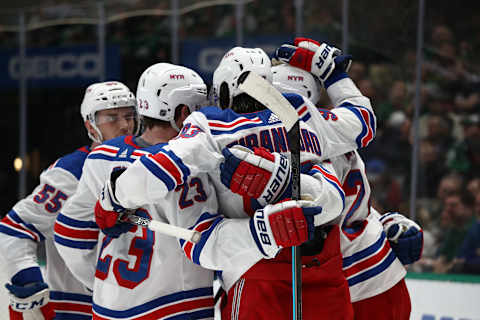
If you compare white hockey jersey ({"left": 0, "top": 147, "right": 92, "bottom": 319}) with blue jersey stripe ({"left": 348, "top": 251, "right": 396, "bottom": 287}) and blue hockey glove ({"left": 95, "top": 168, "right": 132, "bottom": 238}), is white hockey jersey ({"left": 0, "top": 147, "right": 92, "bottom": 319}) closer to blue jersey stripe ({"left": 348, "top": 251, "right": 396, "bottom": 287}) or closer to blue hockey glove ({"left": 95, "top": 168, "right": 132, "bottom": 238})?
blue hockey glove ({"left": 95, "top": 168, "right": 132, "bottom": 238})

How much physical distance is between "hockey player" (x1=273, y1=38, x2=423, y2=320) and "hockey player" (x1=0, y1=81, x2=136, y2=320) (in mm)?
658

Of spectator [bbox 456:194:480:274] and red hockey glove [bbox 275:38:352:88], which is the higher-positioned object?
red hockey glove [bbox 275:38:352:88]

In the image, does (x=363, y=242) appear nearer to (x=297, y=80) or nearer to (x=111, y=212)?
(x=297, y=80)

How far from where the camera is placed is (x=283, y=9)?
5.99 metres

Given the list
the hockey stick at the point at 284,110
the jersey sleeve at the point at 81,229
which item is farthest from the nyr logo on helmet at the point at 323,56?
the jersey sleeve at the point at 81,229

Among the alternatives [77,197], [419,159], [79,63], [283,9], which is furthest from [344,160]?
[79,63]

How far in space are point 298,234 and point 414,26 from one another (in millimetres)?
4420

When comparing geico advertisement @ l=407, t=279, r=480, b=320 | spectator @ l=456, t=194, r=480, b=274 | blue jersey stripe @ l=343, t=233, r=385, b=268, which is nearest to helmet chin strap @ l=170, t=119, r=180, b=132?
blue jersey stripe @ l=343, t=233, r=385, b=268

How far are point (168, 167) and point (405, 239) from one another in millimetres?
893

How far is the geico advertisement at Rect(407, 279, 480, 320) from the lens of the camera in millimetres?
2945

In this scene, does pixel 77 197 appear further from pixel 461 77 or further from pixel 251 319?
pixel 461 77

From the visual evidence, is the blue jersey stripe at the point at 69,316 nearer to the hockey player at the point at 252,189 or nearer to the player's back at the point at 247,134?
the hockey player at the point at 252,189

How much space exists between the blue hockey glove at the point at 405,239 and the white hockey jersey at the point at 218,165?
1.52ft

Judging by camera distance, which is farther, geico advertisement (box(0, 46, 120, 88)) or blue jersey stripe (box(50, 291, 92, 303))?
geico advertisement (box(0, 46, 120, 88))
